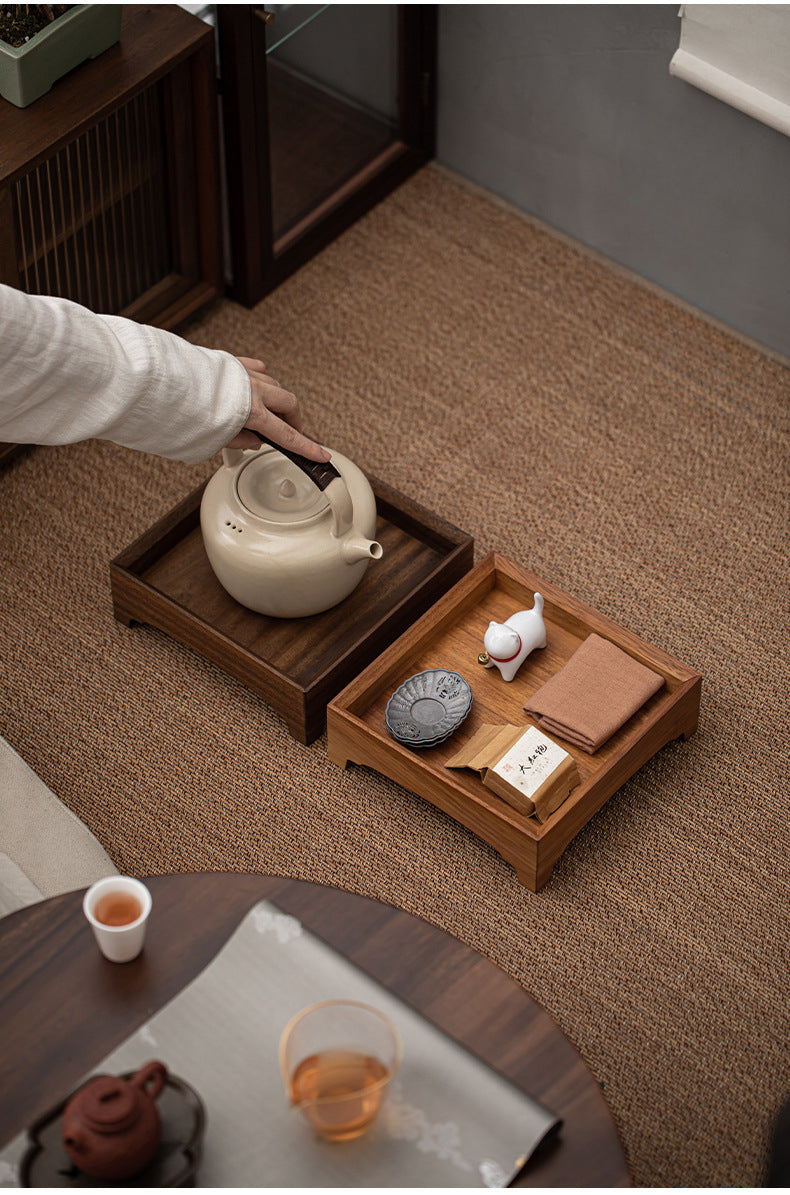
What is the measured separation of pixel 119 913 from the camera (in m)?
1.45

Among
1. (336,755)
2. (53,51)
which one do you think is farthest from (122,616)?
(53,51)

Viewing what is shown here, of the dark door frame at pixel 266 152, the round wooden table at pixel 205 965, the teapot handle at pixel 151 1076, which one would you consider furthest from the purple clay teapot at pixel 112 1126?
the dark door frame at pixel 266 152

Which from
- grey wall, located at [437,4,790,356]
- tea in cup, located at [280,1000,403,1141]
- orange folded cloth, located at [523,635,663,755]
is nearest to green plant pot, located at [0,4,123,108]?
grey wall, located at [437,4,790,356]

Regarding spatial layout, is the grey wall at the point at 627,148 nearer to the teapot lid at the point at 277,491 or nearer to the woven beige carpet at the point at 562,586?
the woven beige carpet at the point at 562,586

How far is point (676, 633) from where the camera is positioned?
2.38 meters

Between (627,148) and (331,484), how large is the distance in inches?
46.6

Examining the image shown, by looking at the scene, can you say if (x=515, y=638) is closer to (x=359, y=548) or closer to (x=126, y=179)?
(x=359, y=548)

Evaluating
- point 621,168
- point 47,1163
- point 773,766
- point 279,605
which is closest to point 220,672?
point 279,605

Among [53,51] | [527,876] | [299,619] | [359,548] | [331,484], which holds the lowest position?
[527,876]

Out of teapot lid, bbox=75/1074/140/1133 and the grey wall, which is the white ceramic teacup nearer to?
teapot lid, bbox=75/1074/140/1133

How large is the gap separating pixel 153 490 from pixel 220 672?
1.44 feet

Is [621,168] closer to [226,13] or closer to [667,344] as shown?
[667,344]

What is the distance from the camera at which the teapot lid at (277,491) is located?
2119 mm

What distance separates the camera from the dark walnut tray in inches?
86.4
